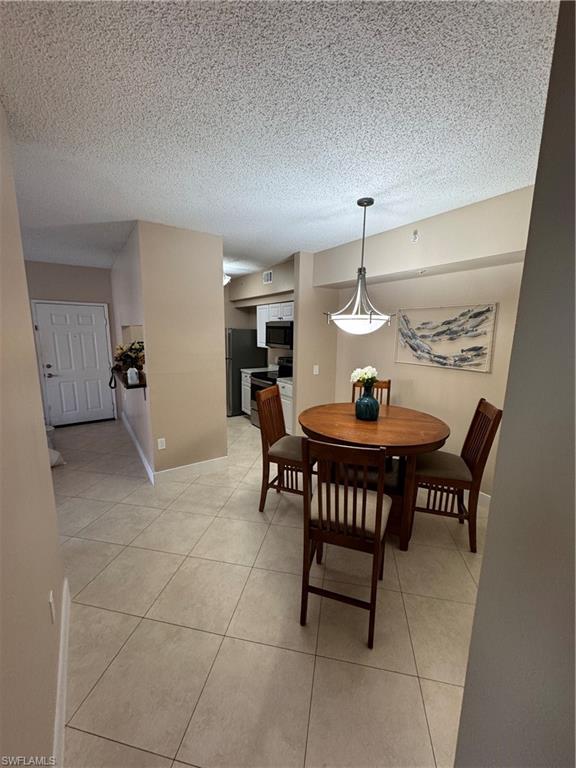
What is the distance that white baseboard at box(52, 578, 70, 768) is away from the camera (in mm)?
1150

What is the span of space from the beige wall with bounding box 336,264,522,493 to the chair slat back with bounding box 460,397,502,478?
16.2 inches

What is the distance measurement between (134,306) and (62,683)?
9.88 ft

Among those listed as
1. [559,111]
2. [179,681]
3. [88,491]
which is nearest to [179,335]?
[88,491]

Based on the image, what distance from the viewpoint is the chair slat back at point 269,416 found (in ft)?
8.91

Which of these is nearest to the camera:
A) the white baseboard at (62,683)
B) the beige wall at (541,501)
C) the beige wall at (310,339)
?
the beige wall at (541,501)

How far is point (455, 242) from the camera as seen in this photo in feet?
8.42

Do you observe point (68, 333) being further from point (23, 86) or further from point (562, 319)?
point (562, 319)

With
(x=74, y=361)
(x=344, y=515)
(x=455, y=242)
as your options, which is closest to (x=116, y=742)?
(x=344, y=515)

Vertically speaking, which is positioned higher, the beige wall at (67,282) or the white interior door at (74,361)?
the beige wall at (67,282)

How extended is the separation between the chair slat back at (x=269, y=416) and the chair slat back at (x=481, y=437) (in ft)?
5.24

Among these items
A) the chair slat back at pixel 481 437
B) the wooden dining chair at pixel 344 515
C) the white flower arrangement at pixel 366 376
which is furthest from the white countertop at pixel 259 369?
the wooden dining chair at pixel 344 515

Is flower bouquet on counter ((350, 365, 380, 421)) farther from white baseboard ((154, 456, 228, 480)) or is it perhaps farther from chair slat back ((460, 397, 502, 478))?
white baseboard ((154, 456, 228, 480))

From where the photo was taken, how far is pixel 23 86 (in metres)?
1.27

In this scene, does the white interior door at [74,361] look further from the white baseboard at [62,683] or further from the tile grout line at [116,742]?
the tile grout line at [116,742]
